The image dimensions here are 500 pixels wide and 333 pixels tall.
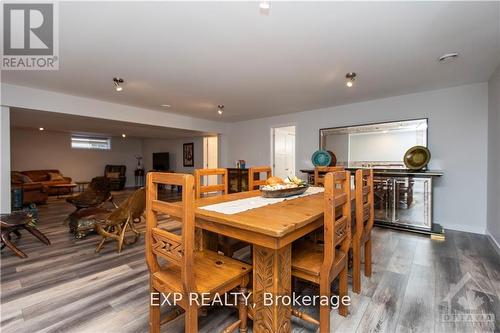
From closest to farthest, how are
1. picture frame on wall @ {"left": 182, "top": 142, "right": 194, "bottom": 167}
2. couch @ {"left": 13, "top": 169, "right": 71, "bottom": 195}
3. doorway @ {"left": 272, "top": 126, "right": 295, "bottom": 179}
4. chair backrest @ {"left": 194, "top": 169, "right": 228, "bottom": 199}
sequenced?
chair backrest @ {"left": 194, "top": 169, "right": 228, "bottom": 199} → doorway @ {"left": 272, "top": 126, "right": 295, "bottom": 179} → couch @ {"left": 13, "top": 169, "right": 71, "bottom": 195} → picture frame on wall @ {"left": 182, "top": 142, "right": 194, "bottom": 167}

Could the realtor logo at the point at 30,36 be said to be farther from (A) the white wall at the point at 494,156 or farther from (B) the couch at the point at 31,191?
(A) the white wall at the point at 494,156

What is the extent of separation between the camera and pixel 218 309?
177cm

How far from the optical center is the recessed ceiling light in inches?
97.7

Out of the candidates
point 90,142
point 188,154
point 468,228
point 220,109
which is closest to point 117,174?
point 90,142

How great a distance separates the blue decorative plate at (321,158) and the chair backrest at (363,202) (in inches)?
100

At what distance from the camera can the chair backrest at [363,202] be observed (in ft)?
6.09

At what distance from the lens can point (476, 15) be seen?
5.97ft

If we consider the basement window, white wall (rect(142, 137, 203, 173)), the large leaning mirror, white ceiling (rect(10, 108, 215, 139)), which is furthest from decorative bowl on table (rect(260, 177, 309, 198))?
the basement window

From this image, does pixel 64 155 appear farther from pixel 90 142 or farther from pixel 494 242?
pixel 494 242

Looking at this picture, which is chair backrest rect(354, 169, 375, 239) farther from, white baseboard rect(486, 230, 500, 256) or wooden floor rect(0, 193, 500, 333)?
white baseboard rect(486, 230, 500, 256)

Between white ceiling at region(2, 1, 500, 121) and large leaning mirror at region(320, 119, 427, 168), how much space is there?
0.63 m

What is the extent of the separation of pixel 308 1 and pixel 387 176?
10.3 ft

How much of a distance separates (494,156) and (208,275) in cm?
394

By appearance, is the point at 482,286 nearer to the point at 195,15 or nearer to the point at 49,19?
the point at 195,15
